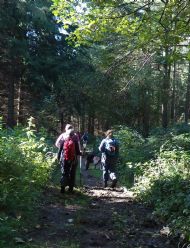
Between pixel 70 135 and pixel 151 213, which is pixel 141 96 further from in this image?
pixel 151 213

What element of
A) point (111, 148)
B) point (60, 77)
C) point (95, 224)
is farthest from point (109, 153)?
point (60, 77)

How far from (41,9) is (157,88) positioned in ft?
38.7

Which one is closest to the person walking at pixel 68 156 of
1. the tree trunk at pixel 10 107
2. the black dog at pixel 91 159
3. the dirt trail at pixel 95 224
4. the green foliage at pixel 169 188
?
the dirt trail at pixel 95 224

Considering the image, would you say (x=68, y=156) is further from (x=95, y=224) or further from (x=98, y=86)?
(x=98, y=86)

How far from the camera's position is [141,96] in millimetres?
35281

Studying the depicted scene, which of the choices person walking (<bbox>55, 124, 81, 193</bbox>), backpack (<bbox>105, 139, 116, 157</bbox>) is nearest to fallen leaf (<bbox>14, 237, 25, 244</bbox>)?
person walking (<bbox>55, 124, 81, 193</bbox>)

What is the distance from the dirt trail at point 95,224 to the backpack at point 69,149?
3.43 ft

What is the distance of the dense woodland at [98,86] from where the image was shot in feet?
28.0

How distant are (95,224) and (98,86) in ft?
85.6

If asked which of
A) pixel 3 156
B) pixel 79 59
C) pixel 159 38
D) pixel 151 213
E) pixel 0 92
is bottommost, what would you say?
pixel 151 213

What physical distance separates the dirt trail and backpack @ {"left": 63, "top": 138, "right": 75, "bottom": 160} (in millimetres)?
1046

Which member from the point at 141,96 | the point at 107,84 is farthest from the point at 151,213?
the point at 141,96

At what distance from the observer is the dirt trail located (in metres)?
7.07

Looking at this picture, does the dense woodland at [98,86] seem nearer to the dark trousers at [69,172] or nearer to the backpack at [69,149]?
the dark trousers at [69,172]
